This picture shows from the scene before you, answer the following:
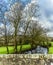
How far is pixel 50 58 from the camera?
32.6 feet

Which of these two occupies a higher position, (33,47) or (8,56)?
(8,56)

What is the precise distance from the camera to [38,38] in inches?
1268

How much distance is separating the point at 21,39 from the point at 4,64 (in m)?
16.8

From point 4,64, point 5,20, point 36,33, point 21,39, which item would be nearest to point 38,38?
point 36,33

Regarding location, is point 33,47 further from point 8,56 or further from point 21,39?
point 8,56

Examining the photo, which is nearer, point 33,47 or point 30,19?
point 30,19

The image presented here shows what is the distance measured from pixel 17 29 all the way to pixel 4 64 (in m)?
16.1

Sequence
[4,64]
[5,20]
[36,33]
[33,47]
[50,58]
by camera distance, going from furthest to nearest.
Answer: [33,47], [36,33], [5,20], [4,64], [50,58]

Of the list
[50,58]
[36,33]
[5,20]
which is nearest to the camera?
[50,58]

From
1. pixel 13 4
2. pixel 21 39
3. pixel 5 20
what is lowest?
pixel 21 39

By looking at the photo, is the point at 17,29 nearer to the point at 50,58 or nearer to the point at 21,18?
the point at 21,18

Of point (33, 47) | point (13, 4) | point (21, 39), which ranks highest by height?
point (13, 4)

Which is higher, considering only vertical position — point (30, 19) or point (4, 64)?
point (30, 19)

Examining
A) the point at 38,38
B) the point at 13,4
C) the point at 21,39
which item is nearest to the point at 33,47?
the point at 38,38
